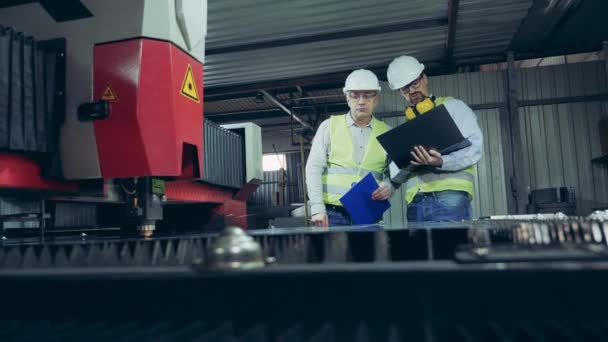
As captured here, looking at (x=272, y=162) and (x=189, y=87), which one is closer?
(x=189, y=87)

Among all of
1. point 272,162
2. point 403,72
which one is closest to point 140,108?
point 403,72

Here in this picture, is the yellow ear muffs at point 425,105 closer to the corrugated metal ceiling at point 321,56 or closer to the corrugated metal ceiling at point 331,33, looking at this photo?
the corrugated metal ceiling at point 331,33

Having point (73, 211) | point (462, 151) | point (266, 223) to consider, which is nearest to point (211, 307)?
point (73, 211)

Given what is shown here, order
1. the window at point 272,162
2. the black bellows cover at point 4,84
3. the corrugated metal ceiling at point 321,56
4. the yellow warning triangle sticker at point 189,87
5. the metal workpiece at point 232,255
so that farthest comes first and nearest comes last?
the window at point 272,162, the corrugated metal ceiling at point 321,56, the yellow warning triangle sticker at point 189,87, the black bellows cover at point 4,84, the metal workpiece at point 232,255

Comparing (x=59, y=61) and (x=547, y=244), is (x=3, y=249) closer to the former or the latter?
(x=59, y=61)

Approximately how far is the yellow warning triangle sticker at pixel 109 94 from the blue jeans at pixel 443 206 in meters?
2.01

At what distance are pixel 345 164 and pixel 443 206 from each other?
67 centimetres

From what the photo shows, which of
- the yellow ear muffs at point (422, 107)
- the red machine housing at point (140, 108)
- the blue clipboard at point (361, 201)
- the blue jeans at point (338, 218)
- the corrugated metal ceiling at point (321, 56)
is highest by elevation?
the corrugated metal ceiling at point (321, 56)

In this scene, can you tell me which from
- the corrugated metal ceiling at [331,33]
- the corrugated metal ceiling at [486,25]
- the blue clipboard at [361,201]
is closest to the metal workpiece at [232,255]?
the blue clipboard at [361,201]

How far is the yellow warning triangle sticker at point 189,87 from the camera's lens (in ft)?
3.97

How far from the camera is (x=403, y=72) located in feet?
9.99

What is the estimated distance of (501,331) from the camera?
1.62 ft

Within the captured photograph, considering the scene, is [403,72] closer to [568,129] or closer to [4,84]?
[4,84]

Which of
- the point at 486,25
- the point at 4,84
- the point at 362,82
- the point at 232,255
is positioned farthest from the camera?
the point at 486,25
